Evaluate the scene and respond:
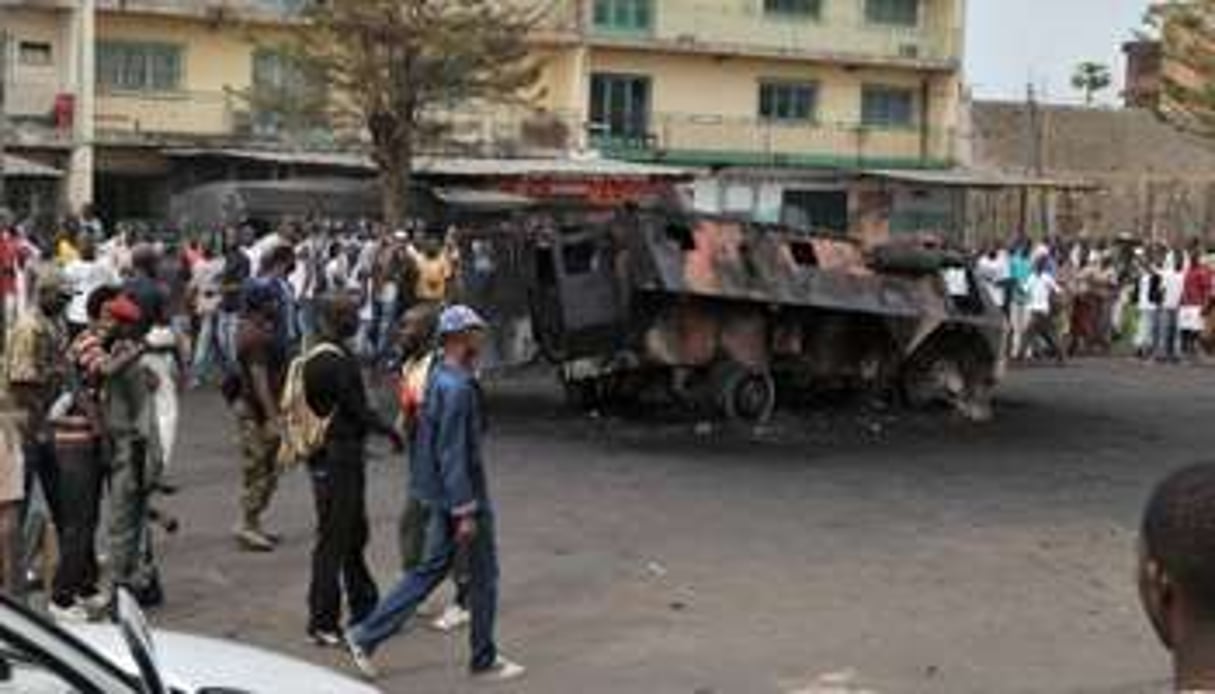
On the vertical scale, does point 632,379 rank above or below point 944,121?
below


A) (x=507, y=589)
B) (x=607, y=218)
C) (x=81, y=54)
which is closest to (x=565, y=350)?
(x=607, y=218)

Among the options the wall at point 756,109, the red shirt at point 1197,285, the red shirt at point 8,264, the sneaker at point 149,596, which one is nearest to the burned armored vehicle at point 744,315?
the red shirt at point 8,264

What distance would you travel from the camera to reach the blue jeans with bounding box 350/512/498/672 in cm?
930

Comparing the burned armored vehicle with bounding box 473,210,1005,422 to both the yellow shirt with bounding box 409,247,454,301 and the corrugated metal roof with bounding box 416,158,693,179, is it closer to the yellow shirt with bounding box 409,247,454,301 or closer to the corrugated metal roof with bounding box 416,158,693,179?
the yellow shirt with bounding box 409,247,454,301

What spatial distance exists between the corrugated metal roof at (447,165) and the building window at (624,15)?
877 cm

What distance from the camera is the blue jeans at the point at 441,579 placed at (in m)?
9.30

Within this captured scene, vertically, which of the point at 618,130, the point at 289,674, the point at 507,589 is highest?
the point at 618,130

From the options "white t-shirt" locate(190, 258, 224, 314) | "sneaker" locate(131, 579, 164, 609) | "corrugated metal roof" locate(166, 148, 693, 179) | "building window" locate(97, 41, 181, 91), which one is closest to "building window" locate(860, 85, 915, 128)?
"corrugated metal roof" locate(166, 148, 693, 179)

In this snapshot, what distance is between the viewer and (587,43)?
5472 centimetres

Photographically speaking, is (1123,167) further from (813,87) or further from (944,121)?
(813,87)

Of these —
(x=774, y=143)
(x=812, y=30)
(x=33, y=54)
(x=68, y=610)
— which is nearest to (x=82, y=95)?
(x=33, y=54)

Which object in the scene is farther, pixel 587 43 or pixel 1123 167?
pixel 1123 167

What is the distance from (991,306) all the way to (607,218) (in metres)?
4.25

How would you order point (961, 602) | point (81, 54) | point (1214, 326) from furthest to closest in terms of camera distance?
point (81, 54) → point (1214, 326) → point (961, 602)
